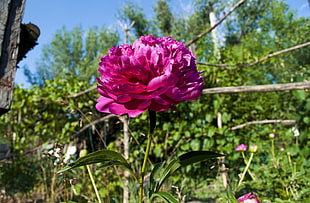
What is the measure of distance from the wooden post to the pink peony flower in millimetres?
902

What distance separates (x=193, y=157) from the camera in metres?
0.51

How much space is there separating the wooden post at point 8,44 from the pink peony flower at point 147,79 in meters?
0.90

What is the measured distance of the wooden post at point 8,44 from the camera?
1154 millimetres

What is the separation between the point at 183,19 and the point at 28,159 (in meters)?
16.5

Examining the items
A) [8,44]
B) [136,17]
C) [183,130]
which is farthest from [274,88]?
[136,17]

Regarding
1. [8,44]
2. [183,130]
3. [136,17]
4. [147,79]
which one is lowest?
[147,79]

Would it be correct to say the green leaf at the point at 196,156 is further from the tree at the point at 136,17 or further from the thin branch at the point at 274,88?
the tree at the point at 136,17

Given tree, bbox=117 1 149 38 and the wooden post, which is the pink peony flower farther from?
tree, bbox=117 1 149 38

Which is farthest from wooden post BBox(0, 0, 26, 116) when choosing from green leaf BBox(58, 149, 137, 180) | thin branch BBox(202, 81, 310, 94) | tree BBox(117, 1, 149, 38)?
tree BBox(117, 1, 149, 38)

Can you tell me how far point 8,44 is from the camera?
1.20 m

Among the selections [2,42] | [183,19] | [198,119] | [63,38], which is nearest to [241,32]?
[183,19]

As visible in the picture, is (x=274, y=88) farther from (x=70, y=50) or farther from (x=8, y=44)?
(x=70, y=50)

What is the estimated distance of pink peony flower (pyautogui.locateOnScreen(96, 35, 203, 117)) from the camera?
0.43 metres

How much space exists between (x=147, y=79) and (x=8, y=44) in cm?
108
